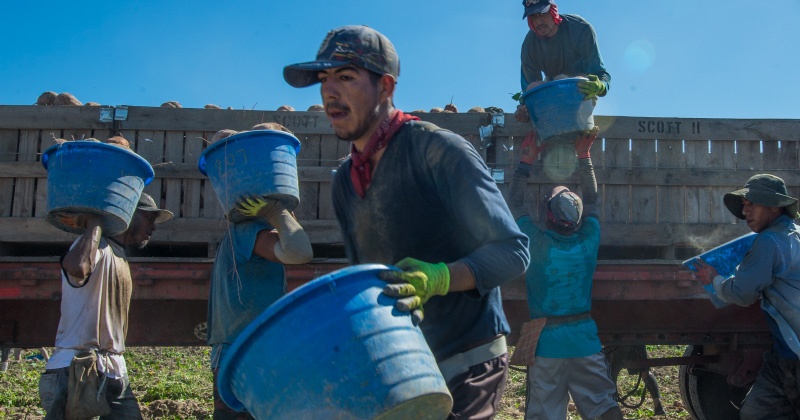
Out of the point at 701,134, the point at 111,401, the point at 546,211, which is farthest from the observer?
the point at 701,134

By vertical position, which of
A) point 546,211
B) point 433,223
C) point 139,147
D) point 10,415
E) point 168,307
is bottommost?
point 10,415

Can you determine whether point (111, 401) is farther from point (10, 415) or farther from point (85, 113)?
point (10, 415)

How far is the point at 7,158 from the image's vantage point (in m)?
5.07

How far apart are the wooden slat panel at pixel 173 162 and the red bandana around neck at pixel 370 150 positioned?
10.4 feet

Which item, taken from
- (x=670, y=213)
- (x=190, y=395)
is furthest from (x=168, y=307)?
(x=670, y=213)

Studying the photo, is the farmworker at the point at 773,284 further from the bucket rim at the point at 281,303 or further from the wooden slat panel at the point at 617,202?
the bucket rim at the point at 281,303

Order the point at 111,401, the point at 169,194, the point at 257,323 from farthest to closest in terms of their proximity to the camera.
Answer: the point at 169,194
the point at 111,401
the point at 257,323

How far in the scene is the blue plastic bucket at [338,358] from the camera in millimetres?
1595

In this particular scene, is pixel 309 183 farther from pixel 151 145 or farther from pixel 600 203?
pixel 600 203

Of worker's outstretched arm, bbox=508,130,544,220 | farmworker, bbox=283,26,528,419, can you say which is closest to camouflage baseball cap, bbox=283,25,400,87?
farmworker, bbox=283,26,528,419

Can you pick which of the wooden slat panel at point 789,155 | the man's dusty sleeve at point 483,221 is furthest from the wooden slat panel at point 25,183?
the wooden slat panel at point 789,155

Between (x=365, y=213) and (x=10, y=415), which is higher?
(x=365, y=213)

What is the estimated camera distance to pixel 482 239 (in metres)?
2.00

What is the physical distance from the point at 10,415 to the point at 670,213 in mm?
6355
